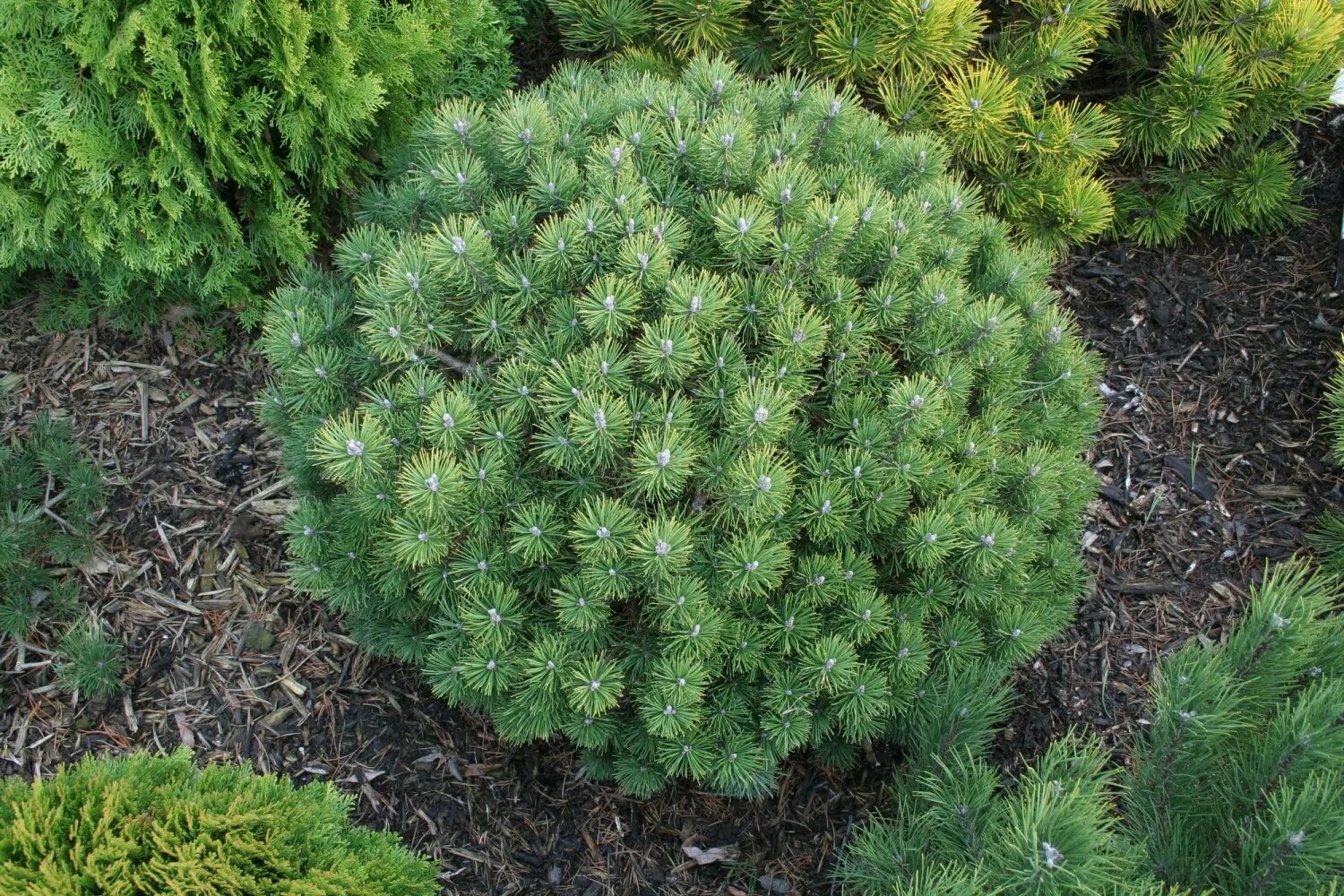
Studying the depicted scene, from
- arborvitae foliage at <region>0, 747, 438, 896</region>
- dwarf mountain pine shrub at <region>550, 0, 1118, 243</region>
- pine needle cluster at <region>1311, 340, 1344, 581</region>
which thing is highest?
→ dwarf mountain pine shrub at <region>550, 0, 1118, 243</region>

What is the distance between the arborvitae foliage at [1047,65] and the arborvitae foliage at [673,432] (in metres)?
0.80

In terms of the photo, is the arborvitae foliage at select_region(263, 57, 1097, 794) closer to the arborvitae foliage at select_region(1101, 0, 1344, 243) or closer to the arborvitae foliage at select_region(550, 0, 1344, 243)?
the arborvitae foliage at select_region(550, 0, 1344, 243)

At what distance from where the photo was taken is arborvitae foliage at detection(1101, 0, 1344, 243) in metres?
3.56

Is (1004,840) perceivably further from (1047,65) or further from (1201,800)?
(1047,65)

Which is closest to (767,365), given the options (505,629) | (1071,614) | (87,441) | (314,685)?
(505,629)

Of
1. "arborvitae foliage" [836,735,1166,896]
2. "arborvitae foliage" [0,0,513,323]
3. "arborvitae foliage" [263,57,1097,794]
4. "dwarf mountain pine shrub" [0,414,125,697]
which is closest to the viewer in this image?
"arborvitae foliage" [836,735,1166,896]

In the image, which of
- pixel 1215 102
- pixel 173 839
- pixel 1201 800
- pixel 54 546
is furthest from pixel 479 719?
pixel 1215 102

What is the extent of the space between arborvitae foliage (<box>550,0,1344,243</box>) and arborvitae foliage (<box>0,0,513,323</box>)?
0.78 meters

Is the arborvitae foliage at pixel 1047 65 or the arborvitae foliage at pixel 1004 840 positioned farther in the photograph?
the arborvitae foliage at pixel 1047 65

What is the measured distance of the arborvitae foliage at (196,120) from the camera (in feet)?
→ 9.78

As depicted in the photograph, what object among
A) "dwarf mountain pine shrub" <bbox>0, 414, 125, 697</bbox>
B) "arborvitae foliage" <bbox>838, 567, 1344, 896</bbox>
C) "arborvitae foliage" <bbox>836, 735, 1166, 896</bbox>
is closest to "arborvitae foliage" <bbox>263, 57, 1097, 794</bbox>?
"arborvitae foliage" <bbox>836, 735, 1166, 896</bbox>

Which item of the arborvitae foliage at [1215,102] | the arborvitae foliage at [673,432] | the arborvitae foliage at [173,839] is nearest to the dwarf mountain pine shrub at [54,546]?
the arborvitae foliage at [673,432]

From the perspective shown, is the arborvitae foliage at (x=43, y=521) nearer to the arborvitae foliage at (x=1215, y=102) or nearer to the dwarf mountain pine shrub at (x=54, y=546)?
the dwarf mountain pine shrub at (x=54, y=546)

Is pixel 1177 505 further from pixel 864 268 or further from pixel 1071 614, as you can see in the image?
pixel 864 268
